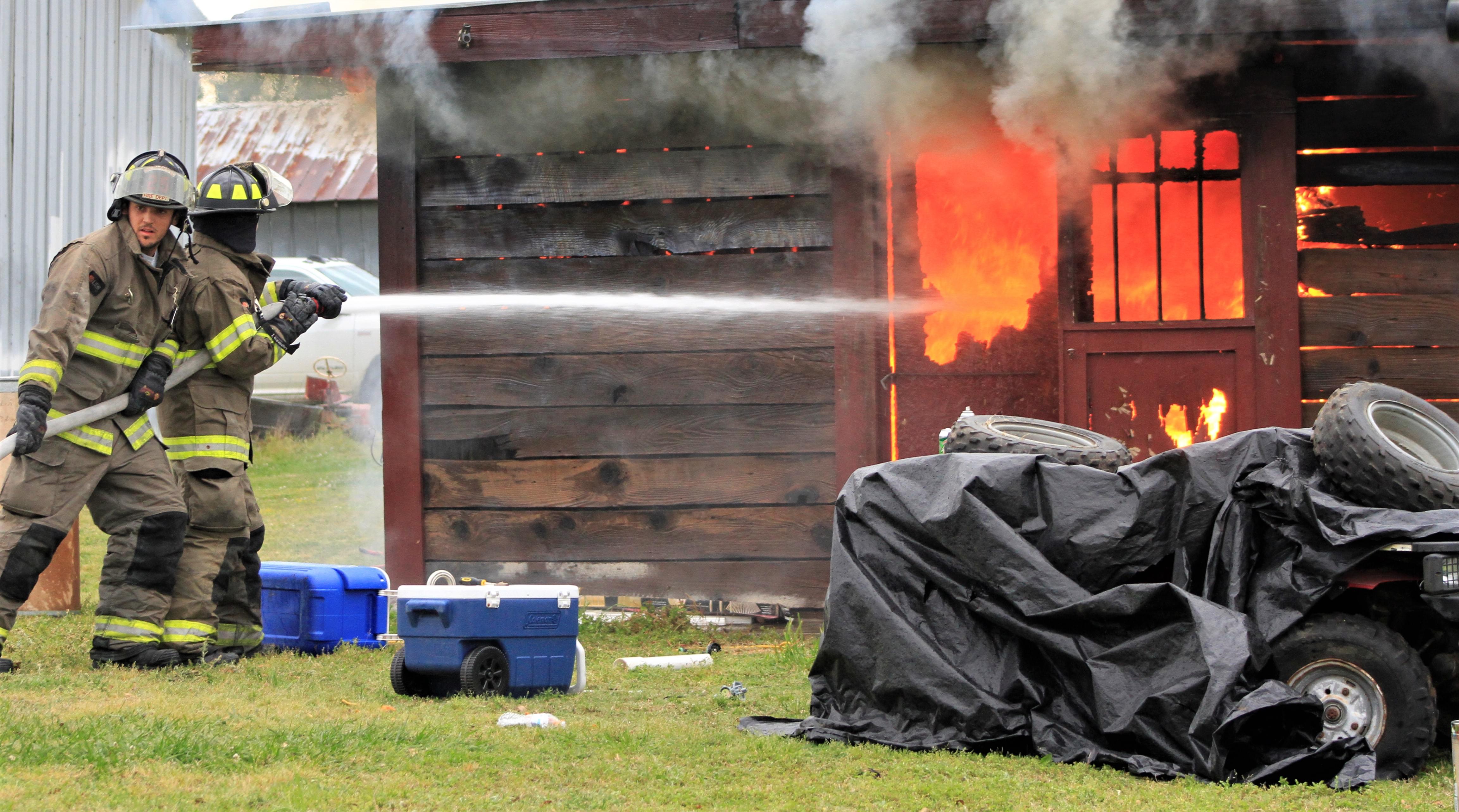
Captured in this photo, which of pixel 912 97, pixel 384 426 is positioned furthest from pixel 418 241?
pixel 912 97

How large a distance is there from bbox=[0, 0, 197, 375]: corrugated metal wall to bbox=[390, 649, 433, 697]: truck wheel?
5.03m

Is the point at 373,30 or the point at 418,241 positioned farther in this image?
the point at 418,241

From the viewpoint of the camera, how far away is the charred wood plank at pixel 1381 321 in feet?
23.9

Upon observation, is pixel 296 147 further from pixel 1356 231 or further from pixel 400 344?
pixel 1356 231

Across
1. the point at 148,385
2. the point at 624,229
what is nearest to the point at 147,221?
the point at 148,385

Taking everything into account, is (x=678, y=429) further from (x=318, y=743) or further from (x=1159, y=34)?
(x=318, y=743)

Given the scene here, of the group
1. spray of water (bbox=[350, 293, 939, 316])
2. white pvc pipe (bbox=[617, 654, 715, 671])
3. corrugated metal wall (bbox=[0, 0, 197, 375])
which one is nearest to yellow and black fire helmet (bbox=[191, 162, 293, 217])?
spray of water (bbox=[350, 293, 939, 316])

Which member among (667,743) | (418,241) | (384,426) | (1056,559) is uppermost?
(418,241)

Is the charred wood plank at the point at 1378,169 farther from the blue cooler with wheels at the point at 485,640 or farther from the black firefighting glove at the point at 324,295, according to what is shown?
the black firefighting glove at the point at 324,295

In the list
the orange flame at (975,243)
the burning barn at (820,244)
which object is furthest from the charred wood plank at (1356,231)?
the orange flame at (975,243)

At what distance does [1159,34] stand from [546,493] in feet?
13.9

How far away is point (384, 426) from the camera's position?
811cm

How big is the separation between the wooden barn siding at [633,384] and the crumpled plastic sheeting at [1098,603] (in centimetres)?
291

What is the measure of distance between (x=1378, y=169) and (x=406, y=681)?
584 cm
